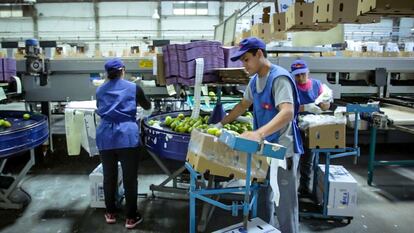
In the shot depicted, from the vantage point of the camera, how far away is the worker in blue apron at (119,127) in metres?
2.56

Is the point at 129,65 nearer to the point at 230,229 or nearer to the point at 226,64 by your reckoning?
the point at 226,64

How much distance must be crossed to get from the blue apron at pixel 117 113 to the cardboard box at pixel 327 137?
4.80ft

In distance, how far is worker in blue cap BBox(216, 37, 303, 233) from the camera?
181 centimetres

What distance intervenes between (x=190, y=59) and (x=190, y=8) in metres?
9.75

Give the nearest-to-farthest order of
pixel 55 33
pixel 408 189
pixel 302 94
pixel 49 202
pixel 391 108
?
pixel 302 94 → pixel 49 202 → pixel 408 189 → pixel 391 108 → pixel 55 33

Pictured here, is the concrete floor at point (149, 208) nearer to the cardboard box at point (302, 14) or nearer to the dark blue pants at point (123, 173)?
the dark blue pants at point (123, 173)

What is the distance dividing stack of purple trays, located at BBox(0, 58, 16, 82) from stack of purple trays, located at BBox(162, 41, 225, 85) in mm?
1819

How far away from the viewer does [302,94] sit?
3.01 meters

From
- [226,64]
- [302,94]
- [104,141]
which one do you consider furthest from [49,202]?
[302,94]

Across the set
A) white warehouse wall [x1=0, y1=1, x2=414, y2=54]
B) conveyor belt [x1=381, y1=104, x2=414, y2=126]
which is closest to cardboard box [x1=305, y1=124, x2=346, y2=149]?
conveyor belt [x1=381, y1=104, x2=414, y2=126]

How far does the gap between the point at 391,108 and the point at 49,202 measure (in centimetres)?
402

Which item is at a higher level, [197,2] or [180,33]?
[197,2]

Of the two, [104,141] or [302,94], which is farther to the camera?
[302,94]

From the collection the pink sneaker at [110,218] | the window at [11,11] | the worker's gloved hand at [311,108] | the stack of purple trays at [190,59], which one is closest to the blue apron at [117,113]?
the stack of purple trays at [190,59]
